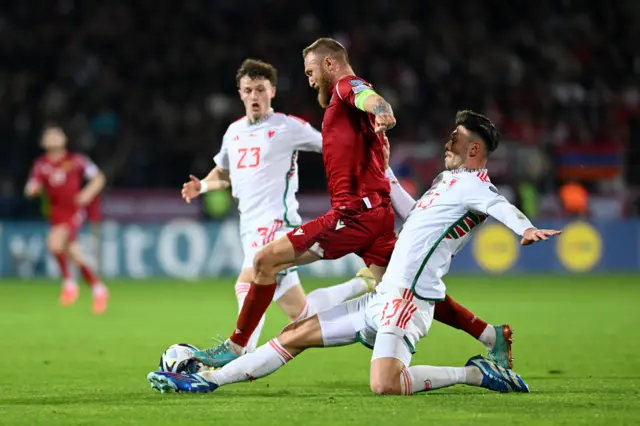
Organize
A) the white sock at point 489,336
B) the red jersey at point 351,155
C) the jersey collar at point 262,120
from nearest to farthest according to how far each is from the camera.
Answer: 1. the red jersey at point 351,155
2. the white sock at point 489,336
3. the jersey collar at point 262,120

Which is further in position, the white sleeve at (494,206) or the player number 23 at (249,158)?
the player number 23 at (249,158)

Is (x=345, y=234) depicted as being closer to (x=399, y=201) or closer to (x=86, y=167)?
(x=399, y=201)

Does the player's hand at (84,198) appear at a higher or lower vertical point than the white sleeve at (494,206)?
higher

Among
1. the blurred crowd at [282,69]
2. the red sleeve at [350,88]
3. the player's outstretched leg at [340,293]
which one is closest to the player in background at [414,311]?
the red sleeve at [350,88]

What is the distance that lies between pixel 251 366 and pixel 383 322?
32.4 inches

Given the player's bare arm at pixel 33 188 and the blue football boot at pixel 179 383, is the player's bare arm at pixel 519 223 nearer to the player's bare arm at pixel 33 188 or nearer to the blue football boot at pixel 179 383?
the blue football boot at pixel 179 383

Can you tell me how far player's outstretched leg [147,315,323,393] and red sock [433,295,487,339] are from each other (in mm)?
952

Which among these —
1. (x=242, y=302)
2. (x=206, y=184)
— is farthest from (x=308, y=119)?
(x=242, y=302)

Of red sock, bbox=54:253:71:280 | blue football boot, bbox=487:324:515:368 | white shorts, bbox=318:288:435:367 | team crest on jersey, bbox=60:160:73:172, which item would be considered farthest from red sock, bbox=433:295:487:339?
team crest on jersey, bbox=60:160:73:172

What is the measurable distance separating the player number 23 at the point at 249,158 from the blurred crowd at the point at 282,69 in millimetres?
12076

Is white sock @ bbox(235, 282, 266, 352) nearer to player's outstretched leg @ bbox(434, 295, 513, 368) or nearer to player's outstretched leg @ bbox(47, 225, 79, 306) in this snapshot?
player's outstretched leg @ bbox(434, 295, 513, 368)

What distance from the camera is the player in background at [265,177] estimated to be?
8164 mm

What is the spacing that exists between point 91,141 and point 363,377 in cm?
1366

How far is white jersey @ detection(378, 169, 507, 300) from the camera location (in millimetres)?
6742
